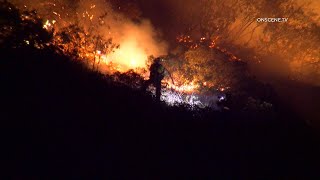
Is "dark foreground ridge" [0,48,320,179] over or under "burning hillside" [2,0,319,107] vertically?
under

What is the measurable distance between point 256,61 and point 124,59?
14.1 metres

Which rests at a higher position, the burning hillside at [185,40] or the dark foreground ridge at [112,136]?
the burning hillside at [185,40]

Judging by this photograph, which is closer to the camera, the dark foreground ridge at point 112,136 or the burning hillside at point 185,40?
the dark foreground ridge at point 112,136

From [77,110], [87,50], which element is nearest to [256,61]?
[87,50]

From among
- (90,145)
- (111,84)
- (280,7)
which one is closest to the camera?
(90,145)

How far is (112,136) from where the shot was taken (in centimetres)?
846

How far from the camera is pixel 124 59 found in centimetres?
2056

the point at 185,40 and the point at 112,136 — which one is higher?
the point at 185,40

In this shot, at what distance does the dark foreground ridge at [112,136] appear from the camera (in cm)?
696

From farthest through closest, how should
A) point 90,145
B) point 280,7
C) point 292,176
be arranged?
point 280,7 < point 292,176 < point 90,145

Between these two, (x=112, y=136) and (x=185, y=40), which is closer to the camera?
(x=112, y=136)

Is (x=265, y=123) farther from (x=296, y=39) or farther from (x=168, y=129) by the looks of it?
(x=296, y=39)

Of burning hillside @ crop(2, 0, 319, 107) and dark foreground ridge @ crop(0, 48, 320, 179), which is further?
burning hillside @ crop(2, 0, 319, 107)

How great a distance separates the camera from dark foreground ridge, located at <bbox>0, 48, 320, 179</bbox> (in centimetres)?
696
